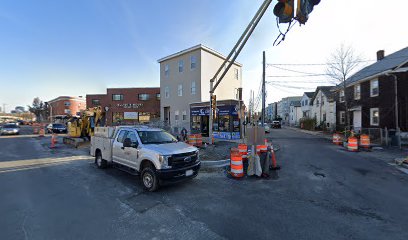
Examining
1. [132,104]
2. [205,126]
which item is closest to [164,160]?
[205,126]

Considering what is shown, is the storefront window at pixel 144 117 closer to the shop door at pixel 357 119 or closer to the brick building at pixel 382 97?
the brick building at pixel 382 97

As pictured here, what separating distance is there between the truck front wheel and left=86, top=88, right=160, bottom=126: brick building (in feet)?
107

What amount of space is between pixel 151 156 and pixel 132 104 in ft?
114

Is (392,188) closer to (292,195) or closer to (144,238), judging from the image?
(292,195)

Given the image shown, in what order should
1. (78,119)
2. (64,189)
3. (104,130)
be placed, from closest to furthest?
1. (64,189)
2. (104,130)
3. (78,119)

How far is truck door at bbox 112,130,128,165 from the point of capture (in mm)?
7350

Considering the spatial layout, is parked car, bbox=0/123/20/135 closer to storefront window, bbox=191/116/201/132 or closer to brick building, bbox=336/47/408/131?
storefront window, bbox=191/116/201/132

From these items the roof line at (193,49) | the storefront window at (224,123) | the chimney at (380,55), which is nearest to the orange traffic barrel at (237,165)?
the storefront window at (224,123)

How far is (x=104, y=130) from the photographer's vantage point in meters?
9.18

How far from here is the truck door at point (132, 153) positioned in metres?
6.66

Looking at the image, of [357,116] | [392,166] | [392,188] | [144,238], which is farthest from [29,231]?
[357,116]

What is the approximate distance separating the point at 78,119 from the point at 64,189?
1474 centimetres

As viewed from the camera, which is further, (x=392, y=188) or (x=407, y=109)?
(x=407, y=109)

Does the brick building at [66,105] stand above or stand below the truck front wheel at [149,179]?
above
